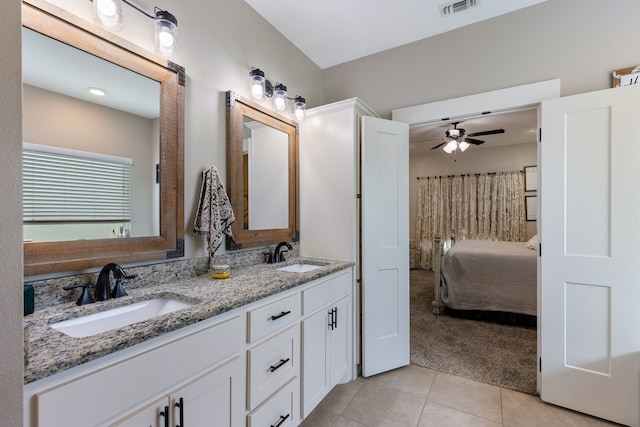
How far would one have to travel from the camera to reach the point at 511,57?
2182 millimetres

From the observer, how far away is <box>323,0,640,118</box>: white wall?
1.91 metres

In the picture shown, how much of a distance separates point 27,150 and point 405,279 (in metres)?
2.43

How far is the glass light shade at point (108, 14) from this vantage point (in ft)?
4.03

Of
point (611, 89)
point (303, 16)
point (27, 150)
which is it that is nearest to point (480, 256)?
point (611, 89)

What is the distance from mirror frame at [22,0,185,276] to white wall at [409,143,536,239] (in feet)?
18.8

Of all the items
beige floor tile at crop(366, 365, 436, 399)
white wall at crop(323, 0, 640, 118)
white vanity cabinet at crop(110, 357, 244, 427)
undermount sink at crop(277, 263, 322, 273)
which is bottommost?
beige floor tile at crop(366, 365, 436, 399)

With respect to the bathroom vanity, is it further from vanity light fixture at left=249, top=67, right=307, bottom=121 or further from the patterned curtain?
the patterned curtain

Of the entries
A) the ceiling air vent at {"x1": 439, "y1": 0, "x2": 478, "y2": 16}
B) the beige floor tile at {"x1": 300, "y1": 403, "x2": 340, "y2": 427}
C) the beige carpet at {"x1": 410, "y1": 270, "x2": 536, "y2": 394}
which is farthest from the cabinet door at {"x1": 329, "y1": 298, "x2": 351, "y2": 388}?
the ceiling air vent at {"x1": 439, "y1": 0, "x2": 478, "y2": 16}

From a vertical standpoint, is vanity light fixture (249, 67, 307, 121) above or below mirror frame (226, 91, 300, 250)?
above

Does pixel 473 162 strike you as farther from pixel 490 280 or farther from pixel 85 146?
pixel 85 146

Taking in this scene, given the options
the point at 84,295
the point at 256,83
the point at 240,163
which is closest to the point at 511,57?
the point at 256,83

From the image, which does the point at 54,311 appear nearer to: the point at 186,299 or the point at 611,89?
the point at 186,299

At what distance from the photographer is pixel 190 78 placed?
65.9 inches

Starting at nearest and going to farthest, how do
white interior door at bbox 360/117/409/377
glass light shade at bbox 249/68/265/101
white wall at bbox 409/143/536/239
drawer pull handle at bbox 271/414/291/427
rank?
drawer pull handle at bbox 271/414/291/427
glass light shade at bbox 249/68/265/101
white interior door at bbox 360/117/409/377
white wall at bbox 409/143/536/239
